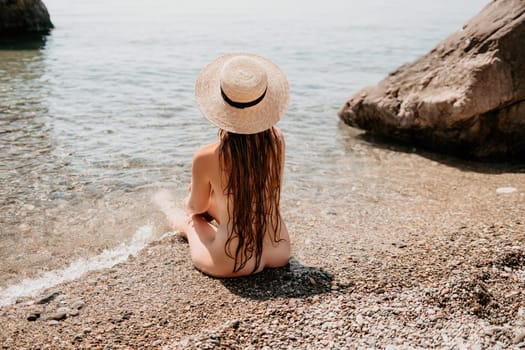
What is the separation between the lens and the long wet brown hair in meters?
3.67

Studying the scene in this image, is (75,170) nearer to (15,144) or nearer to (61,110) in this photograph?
(15,144)

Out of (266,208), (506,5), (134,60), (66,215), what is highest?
(506,5)

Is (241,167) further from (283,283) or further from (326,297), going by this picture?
(326,297)

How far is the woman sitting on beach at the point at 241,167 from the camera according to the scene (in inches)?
137

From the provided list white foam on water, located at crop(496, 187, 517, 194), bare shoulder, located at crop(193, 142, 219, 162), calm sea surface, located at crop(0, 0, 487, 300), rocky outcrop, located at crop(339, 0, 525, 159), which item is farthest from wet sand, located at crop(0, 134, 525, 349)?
rocky outcrop, located at crop(339, 0, 525, 159)

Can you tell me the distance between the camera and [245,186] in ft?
12.4

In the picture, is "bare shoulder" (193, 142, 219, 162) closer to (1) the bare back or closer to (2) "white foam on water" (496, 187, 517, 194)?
(1) the bare back

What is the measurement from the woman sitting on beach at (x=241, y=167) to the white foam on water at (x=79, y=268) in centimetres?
101

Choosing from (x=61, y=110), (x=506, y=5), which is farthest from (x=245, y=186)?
(x=61, y=110)

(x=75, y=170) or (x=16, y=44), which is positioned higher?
(x=16, y=44)

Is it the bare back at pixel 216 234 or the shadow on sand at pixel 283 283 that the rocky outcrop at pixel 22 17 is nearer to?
the bare back at pixel 216 234

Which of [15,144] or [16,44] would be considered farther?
[16,44]

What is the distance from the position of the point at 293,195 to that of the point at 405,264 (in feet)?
8.40

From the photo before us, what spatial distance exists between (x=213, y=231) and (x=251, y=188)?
0.71 metres
